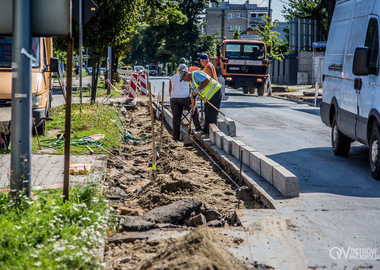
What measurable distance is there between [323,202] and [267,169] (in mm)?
1173

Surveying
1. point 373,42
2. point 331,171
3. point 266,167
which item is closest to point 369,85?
point 373,42

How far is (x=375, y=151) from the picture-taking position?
8.99 m

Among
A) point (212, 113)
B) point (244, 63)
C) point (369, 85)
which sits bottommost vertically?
point (212, 113)

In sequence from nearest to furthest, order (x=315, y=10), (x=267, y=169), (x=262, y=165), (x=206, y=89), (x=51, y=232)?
(x=51, y=232) < (x=267, y=169) < (x=262, y=165) < (x=206, y=89) < (x=315, y=10)

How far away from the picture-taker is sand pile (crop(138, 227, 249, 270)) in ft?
14.1

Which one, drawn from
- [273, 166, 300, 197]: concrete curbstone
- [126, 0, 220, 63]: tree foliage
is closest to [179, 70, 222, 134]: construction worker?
[273, 166, 300, 197]: concrete curbstone

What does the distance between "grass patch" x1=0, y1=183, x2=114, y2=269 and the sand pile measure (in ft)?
1.62

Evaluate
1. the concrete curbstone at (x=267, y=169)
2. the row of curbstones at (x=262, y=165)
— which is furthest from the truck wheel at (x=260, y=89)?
the concrete curbstone at (x=267, y=169)

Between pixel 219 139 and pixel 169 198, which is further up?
pixel 219 139

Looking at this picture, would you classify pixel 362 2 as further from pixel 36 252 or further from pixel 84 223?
pixel 36 252

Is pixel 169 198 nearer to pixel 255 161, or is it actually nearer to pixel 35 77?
pixel 255 161

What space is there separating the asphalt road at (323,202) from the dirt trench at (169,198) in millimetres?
608

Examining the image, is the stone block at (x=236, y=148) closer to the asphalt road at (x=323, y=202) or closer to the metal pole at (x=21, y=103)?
the asphalt road at (x=323, y=202)

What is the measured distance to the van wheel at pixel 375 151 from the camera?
29.1 ft
